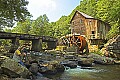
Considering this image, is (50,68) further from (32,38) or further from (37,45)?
(37,45)

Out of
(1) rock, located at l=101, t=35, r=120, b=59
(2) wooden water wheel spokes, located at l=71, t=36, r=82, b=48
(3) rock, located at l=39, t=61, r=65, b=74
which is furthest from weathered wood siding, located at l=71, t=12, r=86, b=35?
(3) rock, located at l=39, t=61, r=65, b=74

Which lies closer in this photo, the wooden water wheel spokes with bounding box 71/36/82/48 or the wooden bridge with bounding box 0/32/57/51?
the wooden bridge with bounding box 0/32/57/51

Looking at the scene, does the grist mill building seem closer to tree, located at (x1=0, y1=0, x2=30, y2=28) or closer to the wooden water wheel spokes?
the wooden water wheel spokes

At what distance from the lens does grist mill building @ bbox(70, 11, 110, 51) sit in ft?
120

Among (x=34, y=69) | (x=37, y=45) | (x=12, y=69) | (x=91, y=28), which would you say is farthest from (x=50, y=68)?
(x=91, y=28)

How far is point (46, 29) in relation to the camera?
55.5m

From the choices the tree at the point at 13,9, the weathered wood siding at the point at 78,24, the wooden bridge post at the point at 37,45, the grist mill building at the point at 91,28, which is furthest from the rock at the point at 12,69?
the weathered wood siding at the point at 78,24

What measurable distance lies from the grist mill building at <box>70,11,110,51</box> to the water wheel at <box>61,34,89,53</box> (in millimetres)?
1600

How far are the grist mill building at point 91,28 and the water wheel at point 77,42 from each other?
160cm

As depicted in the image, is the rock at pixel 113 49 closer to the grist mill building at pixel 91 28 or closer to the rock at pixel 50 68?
the grist mill building at pixel 91 28

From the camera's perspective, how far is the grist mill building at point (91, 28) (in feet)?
120

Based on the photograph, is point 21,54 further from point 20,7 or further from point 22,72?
point 20,7

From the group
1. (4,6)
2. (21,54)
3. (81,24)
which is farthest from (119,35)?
(21,54)

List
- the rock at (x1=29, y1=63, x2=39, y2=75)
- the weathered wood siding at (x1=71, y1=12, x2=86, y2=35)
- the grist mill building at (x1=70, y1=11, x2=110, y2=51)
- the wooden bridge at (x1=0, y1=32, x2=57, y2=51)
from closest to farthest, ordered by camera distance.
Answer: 1. the rock at (x1=29, y1=63, x2=39, y2=75)
2. the wooden bridge at (x1=0, y1=32, x2=57, y2=51)
3. the grist mill building at (x1=70, y1=11, x2=110, y2=51)
4. the weathered wood siding at (x1=71, y1=12, x2=86, y2=35)
